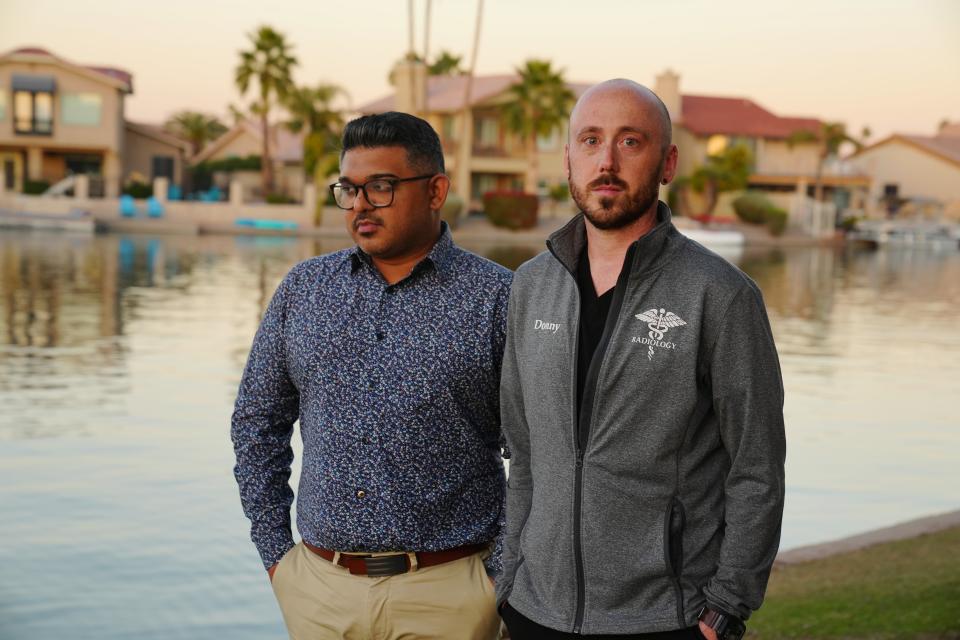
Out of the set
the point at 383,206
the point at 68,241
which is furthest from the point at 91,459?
the point at 68,241

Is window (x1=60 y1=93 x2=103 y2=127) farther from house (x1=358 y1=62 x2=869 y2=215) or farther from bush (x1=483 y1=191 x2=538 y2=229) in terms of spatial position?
bush (x1=483 y1=191 x2=538 y2=229)

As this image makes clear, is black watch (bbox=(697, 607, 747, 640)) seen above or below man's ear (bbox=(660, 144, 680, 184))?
below

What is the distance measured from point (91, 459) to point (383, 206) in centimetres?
813

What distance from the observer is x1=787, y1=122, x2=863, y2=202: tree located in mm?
75125

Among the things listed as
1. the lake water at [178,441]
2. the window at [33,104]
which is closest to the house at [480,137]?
the window at [33,104]

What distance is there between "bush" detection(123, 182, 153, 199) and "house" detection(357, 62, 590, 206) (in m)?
14.6

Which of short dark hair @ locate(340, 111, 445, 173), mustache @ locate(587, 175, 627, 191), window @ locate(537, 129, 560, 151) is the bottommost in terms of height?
mustache @ locate(587, 175, 627, 191)

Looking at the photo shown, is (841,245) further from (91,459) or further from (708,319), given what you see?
(708,319)

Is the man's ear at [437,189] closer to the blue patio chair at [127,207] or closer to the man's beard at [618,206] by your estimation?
the man's beard at [618,206]

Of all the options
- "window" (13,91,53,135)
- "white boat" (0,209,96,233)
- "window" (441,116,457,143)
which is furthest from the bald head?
"window" (441,116,457,143)

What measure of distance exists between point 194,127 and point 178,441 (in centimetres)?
8355

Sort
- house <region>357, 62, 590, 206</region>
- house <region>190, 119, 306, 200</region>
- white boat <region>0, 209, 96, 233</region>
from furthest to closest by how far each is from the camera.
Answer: house <region>190, 119, 306, 200</region> → house <region>357, 62, 590, 206</region> → white boat <region>0, 209, 96, 233</region>

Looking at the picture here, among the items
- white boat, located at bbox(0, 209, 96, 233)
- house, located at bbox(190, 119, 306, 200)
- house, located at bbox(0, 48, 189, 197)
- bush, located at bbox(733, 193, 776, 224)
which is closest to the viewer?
white boat, located at bbox(0, 209, 96, 233)

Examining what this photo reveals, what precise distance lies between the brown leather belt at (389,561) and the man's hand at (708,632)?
34.1 inches
